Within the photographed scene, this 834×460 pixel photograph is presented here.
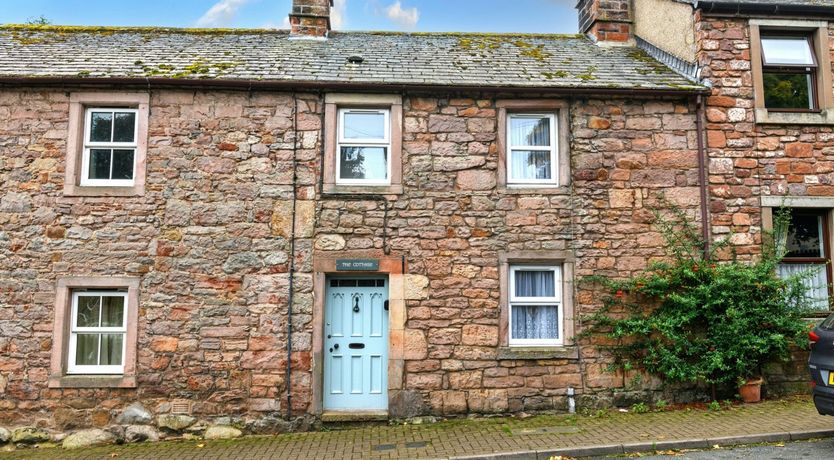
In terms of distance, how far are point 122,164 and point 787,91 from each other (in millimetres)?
10985

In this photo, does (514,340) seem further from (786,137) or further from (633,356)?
(786,137)

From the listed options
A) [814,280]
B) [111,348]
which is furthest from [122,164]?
[814,280]

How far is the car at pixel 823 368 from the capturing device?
6473 mm

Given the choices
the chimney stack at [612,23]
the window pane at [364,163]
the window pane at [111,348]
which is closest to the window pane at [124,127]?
the window pane at [111,348]

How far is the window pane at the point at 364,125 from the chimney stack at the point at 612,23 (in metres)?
5.46

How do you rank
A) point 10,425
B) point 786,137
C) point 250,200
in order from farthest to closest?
1. point 786,137
2. point 250,200
3. point 10,425

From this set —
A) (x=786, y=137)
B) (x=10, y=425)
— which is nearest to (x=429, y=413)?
(x=10, y=425)

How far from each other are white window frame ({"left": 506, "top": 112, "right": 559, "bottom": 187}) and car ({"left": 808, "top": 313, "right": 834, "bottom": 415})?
13.4ft

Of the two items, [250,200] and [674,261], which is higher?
[250,200]

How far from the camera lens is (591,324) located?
923 centimetres

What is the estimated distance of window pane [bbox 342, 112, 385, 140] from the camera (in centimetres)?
962

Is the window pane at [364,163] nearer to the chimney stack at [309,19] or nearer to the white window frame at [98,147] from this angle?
the white window frame at [98,147]

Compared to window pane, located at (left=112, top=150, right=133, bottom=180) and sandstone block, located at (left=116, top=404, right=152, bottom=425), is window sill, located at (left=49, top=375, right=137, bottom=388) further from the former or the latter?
window pane, located at (left=112, top=150, right=133, bottom=180)

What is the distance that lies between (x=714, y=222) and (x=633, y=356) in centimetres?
252
